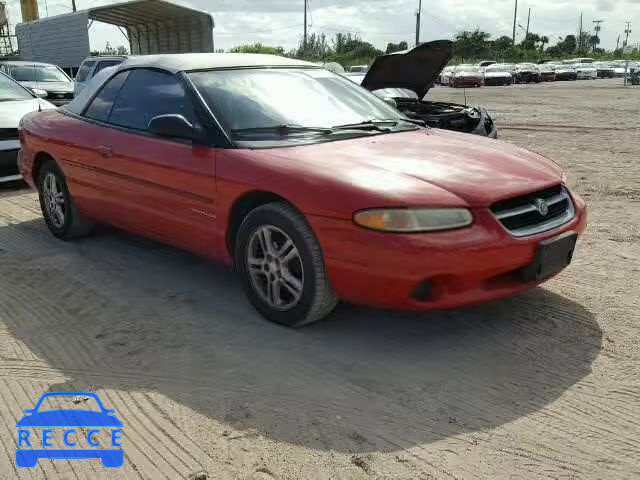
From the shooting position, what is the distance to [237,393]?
300cm

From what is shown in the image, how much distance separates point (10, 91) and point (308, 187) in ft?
23.5

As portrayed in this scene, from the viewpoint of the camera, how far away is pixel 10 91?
886cm

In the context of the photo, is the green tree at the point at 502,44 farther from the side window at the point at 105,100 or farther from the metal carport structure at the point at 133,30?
the side window at the point at 105,100

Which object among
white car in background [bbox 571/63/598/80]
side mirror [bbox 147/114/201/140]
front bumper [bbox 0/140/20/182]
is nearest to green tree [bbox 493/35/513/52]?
white car in background [bbox 571/63/598/80]

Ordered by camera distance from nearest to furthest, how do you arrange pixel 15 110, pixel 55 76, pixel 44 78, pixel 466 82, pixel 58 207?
pixel 58 207 < pixel 15 110 < pixel 44 78 < pixel 55 76 < pixel 466 82

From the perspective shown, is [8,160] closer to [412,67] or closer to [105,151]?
[105,151]

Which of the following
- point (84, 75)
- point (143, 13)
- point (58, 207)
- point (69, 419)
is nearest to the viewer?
point (69, 419)

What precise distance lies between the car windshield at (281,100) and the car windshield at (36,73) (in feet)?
40.1

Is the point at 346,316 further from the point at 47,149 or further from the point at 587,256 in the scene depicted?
the point at 47,149

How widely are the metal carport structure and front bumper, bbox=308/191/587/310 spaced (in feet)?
57.2

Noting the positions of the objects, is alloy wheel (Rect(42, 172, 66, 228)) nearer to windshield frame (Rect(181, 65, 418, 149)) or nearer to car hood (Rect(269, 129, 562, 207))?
windshield frame (Rect(181, 65, 418, 149))

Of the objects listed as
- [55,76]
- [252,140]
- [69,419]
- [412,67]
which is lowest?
[69,419]

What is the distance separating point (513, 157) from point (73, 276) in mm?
3116

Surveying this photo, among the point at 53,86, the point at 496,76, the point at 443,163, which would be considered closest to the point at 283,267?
the point at 443,163
